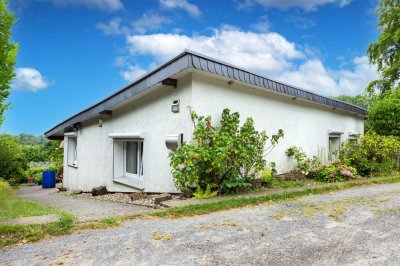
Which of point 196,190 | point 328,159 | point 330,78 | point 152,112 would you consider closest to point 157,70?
point 152,112

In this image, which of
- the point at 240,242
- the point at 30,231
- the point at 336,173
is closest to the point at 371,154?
the point at 336,173

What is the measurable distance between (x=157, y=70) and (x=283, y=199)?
387cm

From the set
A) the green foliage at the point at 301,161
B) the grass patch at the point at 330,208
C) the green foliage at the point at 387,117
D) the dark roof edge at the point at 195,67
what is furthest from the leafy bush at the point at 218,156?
the green foliage at the point at 387,117

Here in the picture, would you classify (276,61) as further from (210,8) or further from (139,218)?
(139,218)

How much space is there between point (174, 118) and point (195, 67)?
61.2 inches

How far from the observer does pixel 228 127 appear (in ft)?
21.5

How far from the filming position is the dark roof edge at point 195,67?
5.99 metres

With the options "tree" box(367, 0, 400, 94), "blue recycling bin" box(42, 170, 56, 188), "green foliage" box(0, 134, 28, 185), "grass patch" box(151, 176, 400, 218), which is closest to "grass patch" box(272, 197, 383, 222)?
"grass patch" box(151, 176, 400, 218)

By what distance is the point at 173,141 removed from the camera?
21.7 feet

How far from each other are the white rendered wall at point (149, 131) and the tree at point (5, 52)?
10.8ft

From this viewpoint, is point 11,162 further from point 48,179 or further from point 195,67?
point 195,67

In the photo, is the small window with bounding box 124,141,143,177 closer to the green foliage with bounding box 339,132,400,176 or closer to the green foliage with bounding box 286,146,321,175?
the green foliage with bounding box 286,146,321,175

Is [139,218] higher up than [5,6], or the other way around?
[5,6]

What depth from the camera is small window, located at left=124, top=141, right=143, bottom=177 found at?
8688mm
